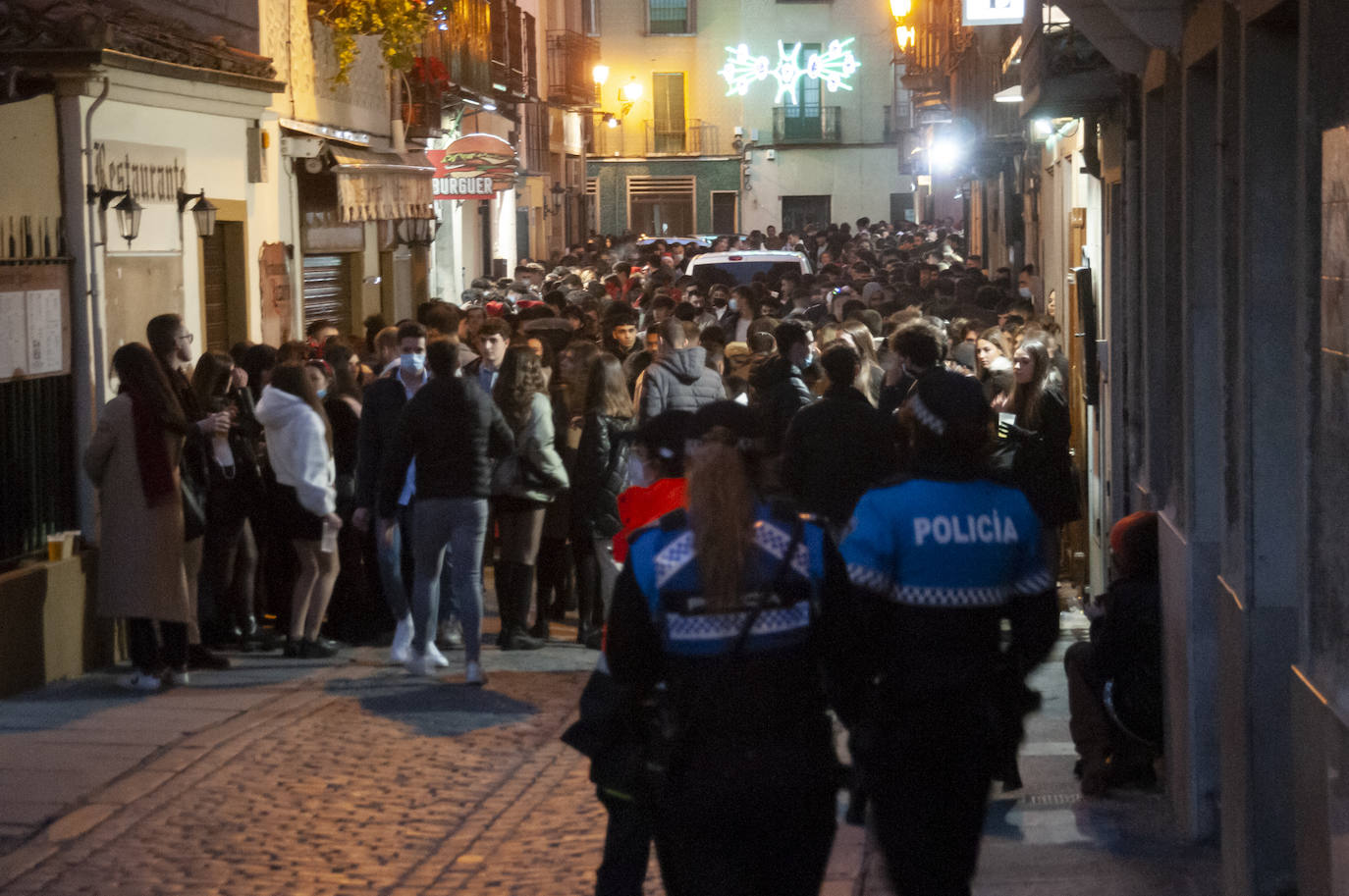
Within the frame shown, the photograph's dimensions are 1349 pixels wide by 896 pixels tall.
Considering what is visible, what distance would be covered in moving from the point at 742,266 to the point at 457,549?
1442 centimetres

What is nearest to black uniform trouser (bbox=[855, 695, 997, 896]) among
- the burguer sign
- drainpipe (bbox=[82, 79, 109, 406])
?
drainpipe (bbox=[82, 79, 109, 406])

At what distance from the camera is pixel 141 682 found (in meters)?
9.91

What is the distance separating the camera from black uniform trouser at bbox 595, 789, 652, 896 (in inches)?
207

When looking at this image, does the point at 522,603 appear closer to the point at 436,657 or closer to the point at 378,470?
the point at 436,657

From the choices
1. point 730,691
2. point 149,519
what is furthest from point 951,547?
point 149,519

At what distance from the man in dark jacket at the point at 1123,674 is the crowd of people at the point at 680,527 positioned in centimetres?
114

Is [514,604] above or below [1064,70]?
below

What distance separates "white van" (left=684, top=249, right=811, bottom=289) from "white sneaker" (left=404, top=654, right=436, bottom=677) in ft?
43.3

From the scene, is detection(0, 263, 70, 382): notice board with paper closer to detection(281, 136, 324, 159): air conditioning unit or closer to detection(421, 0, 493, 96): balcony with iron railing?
detection(281, 136, 324, 159): air conditioning unit

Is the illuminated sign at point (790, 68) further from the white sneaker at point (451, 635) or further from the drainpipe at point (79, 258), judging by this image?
the white sneaker at point (451, 635)

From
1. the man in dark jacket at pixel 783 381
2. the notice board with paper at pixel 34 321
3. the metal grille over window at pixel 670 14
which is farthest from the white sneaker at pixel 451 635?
the metal grille over window at pixel 670 14

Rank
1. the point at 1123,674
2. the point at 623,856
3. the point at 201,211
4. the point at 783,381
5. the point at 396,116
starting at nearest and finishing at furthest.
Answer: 1. the point at 623,856
2. the point at 1123,674
3. the point at 783,381
4. the point at 201,211
5. the point at 396,116

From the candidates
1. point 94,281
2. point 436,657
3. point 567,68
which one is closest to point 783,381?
point 436,657

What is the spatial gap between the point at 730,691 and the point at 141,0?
11024mm
